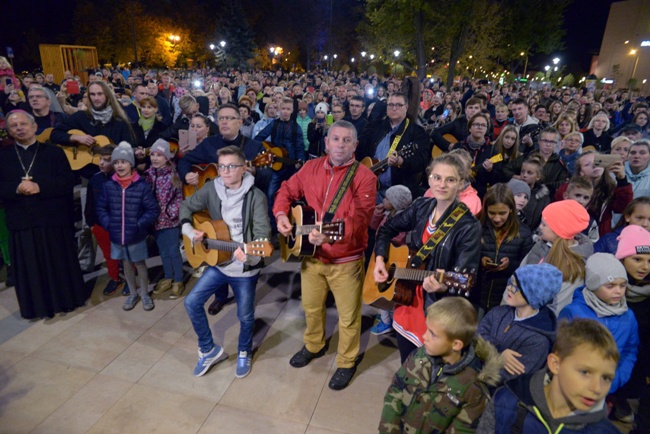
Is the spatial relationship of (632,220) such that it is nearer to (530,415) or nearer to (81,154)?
(530,415)

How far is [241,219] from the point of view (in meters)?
3.83

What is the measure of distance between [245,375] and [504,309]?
2.53 metres

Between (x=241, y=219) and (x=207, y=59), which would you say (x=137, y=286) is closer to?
(x=241, y=219)

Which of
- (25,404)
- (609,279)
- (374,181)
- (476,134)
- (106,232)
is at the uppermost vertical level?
(476,134)

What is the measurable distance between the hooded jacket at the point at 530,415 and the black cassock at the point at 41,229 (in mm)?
4726

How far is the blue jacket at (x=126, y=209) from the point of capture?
473cm

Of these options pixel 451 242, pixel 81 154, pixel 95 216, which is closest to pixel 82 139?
pixel 81 154

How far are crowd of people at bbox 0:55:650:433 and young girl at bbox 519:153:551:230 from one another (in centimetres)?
2

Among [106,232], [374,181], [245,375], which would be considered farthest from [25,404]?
[374,181]

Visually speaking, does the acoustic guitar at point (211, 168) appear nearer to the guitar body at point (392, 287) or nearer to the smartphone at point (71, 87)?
the guitar body at point (392, 287)

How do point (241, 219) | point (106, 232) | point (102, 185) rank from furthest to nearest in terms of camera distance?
point (106, 232)
point (102, 185)
point (241, 219)

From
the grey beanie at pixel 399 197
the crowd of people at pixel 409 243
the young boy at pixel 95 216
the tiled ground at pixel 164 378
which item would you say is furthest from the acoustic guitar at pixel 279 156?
the grey beanie at pixel 399 197

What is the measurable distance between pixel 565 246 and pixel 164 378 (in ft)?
12.5

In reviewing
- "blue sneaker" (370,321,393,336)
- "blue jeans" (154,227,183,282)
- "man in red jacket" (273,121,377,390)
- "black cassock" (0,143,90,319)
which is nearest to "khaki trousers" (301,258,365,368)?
"man in red jacket" (273,121,377,390)
